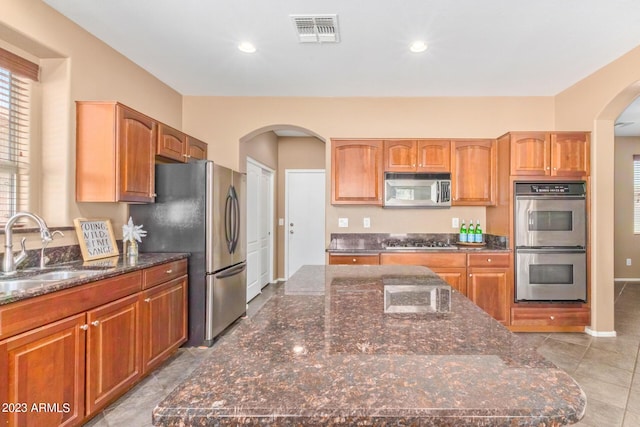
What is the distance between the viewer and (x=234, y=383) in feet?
2.30

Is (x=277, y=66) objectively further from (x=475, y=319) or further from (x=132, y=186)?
(x=475, y=319)

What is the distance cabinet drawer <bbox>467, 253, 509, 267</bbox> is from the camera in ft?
11.5

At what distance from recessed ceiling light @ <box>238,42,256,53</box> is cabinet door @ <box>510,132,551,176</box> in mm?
2799

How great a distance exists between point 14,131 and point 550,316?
5053mm

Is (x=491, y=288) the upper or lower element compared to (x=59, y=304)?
lower

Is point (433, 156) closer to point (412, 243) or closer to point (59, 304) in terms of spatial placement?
point (412, 243)

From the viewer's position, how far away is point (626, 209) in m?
6.06

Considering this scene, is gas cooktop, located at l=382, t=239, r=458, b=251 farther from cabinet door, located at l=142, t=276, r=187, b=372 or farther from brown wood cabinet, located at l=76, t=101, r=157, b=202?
brown wood cabinet, located at l=76, t=101, r=157, b=202

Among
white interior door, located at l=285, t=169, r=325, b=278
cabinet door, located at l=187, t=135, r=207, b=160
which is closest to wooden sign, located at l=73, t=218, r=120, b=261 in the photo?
cabinet door, located at l=187, t=135, r=207, b=160

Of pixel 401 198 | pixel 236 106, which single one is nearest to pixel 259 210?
pixel 236 106

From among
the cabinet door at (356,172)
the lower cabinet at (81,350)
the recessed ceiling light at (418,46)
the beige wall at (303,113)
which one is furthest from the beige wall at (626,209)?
the lower cabinet at (81,350)

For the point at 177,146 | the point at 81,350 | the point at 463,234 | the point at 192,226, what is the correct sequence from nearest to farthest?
the point at 81,350
the point at 192,226
the point at 177,146
the point at 463,234

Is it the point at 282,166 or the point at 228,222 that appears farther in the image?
the point at 282,166

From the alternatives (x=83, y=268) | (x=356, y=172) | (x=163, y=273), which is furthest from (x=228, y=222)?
(x=356, y=172)
